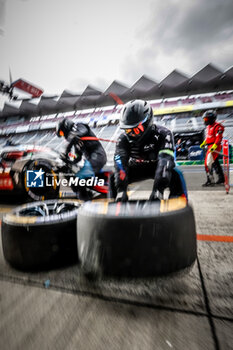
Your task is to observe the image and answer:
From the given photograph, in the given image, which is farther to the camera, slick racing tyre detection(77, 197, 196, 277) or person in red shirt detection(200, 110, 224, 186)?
person in red shirt detection(200, 110, 224, 186)

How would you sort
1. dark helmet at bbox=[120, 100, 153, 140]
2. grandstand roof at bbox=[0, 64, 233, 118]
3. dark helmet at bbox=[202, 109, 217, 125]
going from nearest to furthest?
dark helmet at bbox=[120, 100, 153, 140]
dark helmet at bbox=[202, 109, 217, 125]
grandstand roof at bbox=[0, 64, 233, 118]

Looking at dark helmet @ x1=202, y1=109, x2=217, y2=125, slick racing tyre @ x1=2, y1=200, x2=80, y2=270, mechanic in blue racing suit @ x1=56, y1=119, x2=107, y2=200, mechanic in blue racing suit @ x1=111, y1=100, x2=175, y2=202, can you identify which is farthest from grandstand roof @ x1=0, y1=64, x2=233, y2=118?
slick racing tyre @ x1=2, y1=200, x2=80, y2=270

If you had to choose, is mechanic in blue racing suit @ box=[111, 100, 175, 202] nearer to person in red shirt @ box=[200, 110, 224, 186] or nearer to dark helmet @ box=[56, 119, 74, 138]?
dark helmet @ box=[56, 119, 74, 138]

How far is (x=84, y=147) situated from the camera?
12.5 ft

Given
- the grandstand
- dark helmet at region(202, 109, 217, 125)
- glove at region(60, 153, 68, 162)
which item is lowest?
glove at region(60, 153, 68, 162)

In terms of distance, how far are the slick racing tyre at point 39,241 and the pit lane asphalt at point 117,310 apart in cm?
7

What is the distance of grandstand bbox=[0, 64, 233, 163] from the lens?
66.1ft

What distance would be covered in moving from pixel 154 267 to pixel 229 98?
2546cm

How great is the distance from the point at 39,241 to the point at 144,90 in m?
32.6

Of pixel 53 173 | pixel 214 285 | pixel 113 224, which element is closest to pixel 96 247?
pixel 113 224

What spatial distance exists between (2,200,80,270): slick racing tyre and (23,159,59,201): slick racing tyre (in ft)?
8.55

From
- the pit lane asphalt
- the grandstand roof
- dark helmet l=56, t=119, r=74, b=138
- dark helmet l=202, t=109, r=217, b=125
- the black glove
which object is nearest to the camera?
the pit lane asphalt

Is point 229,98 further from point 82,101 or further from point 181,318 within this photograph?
point 181,318

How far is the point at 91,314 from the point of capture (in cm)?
89
